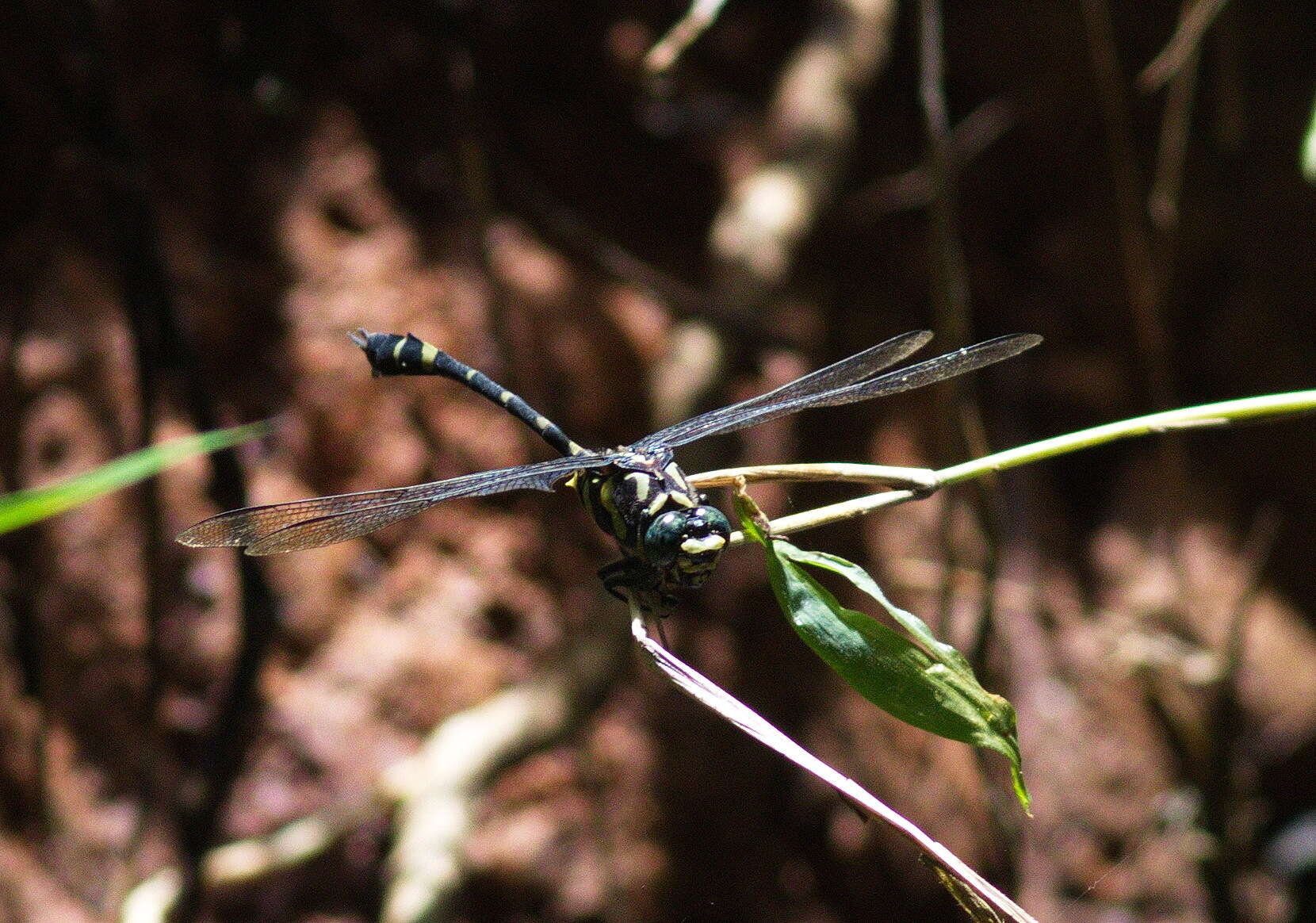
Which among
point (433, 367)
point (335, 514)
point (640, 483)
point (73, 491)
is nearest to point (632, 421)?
point (433, 367)

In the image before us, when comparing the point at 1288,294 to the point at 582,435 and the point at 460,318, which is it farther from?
the point at 460,318

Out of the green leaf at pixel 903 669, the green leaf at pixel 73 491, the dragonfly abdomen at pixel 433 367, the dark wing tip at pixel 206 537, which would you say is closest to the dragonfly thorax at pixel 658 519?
the dragonfly abdomen at pixel 433 367

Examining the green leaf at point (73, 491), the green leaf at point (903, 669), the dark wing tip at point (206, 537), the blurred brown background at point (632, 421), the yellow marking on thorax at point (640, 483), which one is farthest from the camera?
the blurred brown background at point (632, 421)

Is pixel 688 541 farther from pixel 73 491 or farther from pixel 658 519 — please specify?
pixel 73 491

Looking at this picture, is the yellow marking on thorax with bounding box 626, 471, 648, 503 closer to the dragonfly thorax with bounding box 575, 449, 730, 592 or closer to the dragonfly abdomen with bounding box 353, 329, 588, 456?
the dragonfly thorax with bounding box 575, 449, 730, 592

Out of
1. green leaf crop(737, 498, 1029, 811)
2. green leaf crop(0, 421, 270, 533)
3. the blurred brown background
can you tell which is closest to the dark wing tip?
green leaf crop(0, 421, 270, 533)

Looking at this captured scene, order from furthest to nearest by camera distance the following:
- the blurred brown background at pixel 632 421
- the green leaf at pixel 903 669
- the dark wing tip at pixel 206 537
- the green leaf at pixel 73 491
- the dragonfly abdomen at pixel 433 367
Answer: the blurred brown background at pixel 632 421 → the dragonfly abdomen at pixel 433 367 → the dark wing tip at pixel 206 537 → the green leaf at pixel 903 669 → the green leaf at pixel 73 491

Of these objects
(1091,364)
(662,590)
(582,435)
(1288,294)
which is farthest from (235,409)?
(1288,294)

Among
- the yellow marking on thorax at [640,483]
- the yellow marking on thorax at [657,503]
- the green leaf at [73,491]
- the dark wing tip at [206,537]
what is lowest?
the yellow marking on thorax at [657,503]

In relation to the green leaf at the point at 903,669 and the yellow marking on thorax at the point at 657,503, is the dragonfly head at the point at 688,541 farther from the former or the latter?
the green leaf at the point at 903,669
